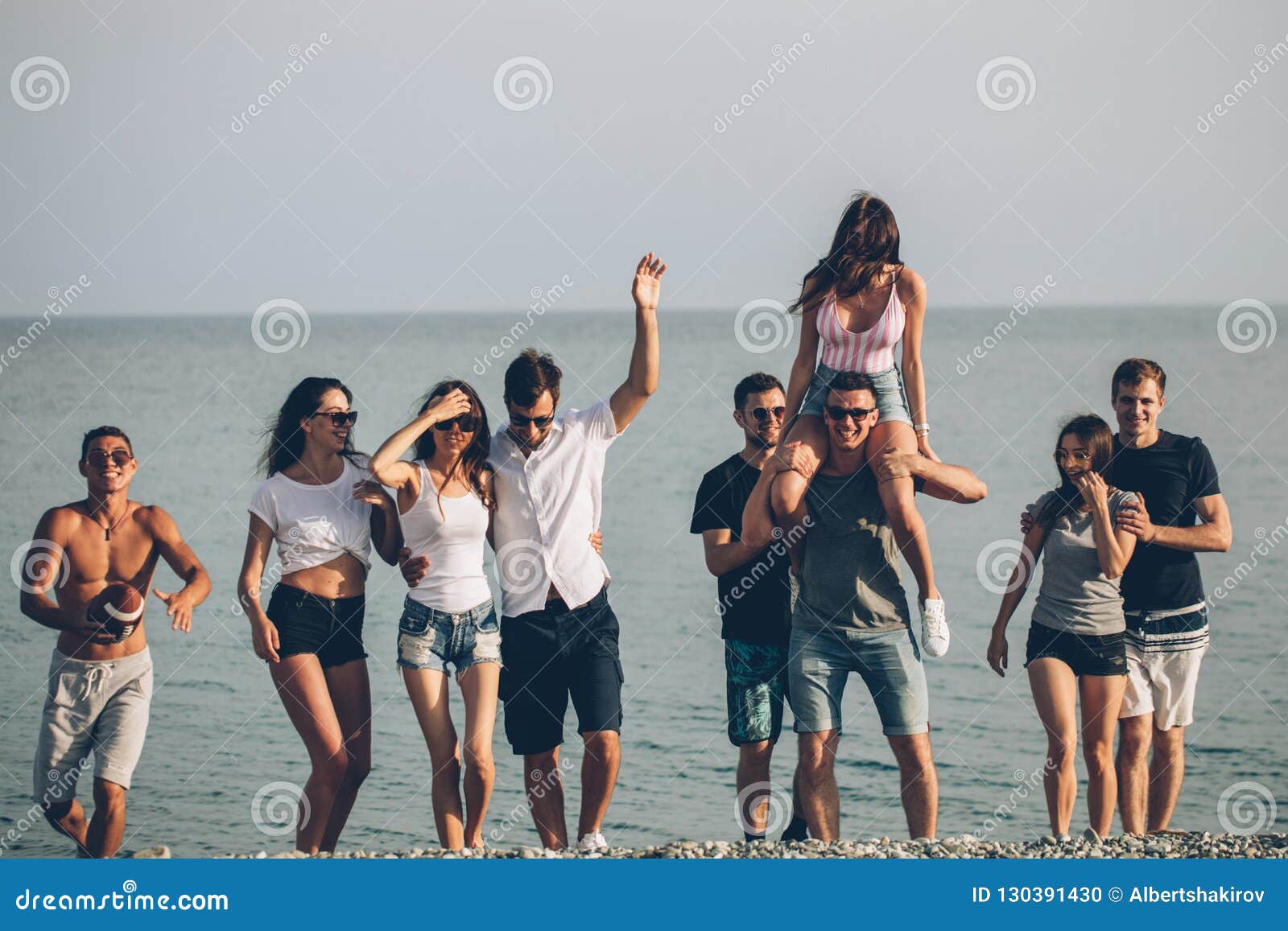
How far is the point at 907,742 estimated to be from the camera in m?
7.16

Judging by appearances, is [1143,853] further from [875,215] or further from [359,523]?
[359,523]

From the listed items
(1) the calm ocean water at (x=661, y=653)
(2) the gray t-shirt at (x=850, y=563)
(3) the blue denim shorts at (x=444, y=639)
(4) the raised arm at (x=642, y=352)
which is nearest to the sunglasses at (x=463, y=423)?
(4) the raised arm at (x=642, y=352)

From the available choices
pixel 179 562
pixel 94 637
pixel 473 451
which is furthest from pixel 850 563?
pixel 94 637

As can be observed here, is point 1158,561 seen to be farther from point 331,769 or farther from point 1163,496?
point 331,769

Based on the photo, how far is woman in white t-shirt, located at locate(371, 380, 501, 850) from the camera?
24.0 feet

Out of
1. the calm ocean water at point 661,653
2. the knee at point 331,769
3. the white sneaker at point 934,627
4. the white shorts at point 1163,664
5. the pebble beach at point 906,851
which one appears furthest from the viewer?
the calm ocean water at point 661,653

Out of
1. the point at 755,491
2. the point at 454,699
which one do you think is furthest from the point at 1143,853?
the point at 454,699

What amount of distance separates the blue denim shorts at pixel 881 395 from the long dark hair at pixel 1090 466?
92cm

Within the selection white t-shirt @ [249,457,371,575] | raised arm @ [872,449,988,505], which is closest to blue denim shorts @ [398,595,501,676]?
white t-shirt @ [249,457,371,575]

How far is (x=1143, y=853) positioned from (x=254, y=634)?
4.62 metres

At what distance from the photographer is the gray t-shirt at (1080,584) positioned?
766 centimetres

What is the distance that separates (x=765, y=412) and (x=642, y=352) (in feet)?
2.58

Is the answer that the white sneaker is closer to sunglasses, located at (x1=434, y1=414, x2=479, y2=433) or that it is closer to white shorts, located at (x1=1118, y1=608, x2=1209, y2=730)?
white shorts, located at (x1=1118, y1=608, x2=1209, y2=730)

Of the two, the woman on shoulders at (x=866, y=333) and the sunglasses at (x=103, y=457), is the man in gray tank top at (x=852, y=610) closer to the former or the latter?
the woman on shoulders at (x=866, y=333)
